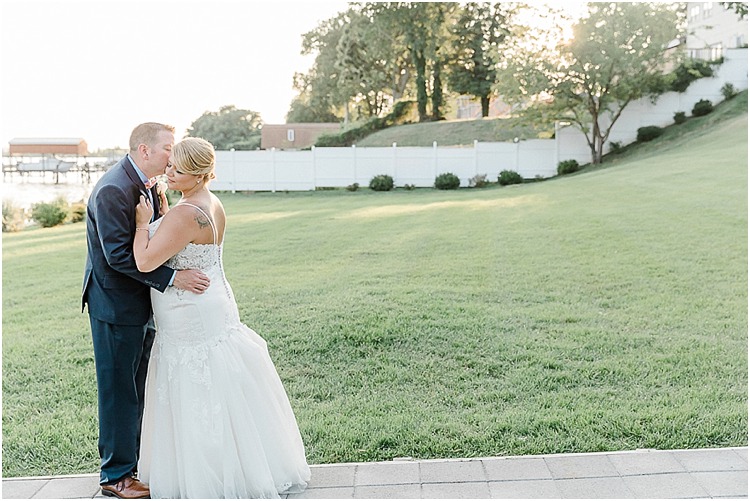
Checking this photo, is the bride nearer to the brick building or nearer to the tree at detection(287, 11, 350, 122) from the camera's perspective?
the tree at detection(287, 11, 350, 122)

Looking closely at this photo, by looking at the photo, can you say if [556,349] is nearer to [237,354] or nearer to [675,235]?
[237,354]

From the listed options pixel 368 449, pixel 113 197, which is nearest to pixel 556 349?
pixel 368 449

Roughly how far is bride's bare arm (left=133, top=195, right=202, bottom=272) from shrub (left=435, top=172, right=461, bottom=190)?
966 inches

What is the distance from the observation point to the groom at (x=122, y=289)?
11.4 ft

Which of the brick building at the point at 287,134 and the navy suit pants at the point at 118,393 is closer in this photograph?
the navy suit pants at the point at 118,393

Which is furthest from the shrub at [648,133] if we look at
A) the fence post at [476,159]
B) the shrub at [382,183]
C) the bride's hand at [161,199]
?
the bride's hand at [161,199]

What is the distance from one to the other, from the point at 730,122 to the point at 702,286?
71.1 ft

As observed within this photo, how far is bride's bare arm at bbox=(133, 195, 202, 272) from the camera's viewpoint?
342cm

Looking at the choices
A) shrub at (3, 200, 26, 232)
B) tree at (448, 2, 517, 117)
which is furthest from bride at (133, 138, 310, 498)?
tree at (448, 2, 517, 117)

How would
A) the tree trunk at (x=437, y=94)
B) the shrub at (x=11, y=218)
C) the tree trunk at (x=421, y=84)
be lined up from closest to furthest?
the shrub at (x=11, y=218)
the tree trunk at (x=421, y=84)
the tree trunk at (x=437, y=94)

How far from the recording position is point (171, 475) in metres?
3.71

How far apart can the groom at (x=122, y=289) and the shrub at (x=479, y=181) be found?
2494cm

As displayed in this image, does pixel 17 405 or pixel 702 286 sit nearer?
pixel 17 405

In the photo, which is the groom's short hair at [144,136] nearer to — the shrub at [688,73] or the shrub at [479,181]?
the shrub at [479,181]
